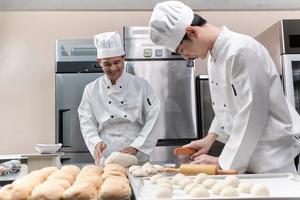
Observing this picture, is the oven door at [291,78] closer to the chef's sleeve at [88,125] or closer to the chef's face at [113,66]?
the chef's face at [113,66]

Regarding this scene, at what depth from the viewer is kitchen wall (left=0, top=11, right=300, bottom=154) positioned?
331 centimetres

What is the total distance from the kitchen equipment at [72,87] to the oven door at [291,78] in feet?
4.78

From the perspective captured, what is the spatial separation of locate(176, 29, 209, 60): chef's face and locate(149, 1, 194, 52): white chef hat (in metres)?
0.02

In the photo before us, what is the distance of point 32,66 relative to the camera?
3365 millimetres

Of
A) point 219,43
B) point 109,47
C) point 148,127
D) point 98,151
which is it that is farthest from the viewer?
point 109,47

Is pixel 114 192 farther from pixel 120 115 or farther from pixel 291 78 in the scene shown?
pixel 291 78

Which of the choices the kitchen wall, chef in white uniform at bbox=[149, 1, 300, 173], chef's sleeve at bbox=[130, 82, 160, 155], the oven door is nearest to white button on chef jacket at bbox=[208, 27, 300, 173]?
chef in white uniform at bbox=[149, 1, 300, 173]

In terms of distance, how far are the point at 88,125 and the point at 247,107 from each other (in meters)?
1.16

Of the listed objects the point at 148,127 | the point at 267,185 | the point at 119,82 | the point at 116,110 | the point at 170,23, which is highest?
the point at 170,23

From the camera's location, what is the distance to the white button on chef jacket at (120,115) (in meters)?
2.04

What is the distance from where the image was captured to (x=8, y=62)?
335 centimetres

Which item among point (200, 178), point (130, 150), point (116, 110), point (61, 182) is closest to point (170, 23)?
point (200, 178)

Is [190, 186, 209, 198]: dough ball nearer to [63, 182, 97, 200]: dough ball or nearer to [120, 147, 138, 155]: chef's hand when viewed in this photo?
[63, 182, 97, 200]: dough ball

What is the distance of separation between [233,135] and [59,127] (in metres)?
1.94
